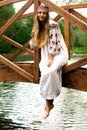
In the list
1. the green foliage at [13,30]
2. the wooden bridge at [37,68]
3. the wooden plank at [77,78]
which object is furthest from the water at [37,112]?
the green foliage at [13,30]

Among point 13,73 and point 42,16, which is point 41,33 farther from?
point 13,73

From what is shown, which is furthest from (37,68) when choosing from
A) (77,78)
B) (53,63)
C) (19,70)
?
(53,63)

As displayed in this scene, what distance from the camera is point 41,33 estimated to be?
20.3 ft

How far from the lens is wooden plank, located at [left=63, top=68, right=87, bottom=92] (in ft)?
22.5

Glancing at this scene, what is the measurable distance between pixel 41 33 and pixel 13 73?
7.27 ft

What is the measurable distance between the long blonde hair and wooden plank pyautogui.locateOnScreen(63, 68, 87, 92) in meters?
0.88

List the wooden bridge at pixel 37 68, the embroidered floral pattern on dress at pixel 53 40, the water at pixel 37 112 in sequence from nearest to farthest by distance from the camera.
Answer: the embroidered floral pattern on dress at pixel 53 40
the wooden bridge at pixel 37 68
the water at pixel 37 112

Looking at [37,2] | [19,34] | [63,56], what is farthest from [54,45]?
[19,34]

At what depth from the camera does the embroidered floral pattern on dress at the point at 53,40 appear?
609cm

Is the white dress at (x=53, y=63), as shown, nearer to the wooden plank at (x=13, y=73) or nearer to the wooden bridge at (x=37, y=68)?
the wooden bridge at (x=37, y=68)

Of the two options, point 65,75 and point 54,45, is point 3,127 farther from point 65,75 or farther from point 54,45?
point 54,45

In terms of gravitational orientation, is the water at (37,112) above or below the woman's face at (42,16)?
below

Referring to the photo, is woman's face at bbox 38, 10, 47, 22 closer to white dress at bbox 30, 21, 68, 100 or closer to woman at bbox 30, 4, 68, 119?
woman at bbox 30, 4, 68, 119

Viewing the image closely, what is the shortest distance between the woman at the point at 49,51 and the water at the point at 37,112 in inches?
209
